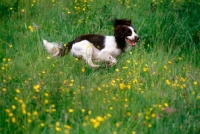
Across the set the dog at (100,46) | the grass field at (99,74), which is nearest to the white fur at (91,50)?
the dog at (100,46)

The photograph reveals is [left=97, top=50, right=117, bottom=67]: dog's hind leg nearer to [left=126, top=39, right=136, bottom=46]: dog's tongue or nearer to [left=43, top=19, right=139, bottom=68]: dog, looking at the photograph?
[left=43, top=19, right=139, bottom=68]: dog

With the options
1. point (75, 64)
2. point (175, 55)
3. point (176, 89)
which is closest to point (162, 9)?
point (175, 55)

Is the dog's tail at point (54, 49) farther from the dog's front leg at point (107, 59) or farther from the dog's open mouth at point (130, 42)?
the dog's open mouth at point (130, 42)

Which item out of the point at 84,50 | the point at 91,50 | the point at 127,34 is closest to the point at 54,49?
the point at 84,50

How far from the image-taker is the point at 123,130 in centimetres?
376

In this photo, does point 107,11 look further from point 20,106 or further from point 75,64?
point 20,106

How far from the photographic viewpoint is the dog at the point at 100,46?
647cm

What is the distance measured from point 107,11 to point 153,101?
12.6 ft

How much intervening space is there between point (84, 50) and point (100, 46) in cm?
29

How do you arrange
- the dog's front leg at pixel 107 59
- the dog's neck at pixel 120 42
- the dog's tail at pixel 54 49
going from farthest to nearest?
the dog's neck at pixel 120 42 → the dog's tail at pixel 54 49 → the dog's front leg at pixel 107 59

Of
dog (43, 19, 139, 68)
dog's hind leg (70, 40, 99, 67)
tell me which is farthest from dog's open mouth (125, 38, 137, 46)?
dog's hind leg (70, 40, 99, 67)

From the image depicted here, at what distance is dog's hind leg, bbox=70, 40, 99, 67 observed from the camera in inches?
254

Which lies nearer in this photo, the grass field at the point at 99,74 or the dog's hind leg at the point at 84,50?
the grass field at the point at 99,74

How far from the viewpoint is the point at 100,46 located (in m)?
6.63
